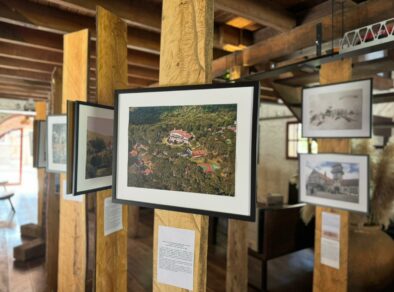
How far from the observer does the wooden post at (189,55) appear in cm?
94

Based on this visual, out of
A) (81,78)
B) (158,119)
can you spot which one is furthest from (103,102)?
(158,119)

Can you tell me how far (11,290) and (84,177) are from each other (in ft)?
8.78

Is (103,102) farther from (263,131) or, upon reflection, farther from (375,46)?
(263,131)

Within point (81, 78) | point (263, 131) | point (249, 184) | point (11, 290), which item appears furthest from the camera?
point (263, 131)

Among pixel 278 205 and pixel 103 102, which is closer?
pixel 103 102

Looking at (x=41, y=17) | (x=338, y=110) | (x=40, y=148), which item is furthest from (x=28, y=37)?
(x=338, y=110)

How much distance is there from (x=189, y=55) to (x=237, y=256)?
241 centimetres

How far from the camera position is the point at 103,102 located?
145cm

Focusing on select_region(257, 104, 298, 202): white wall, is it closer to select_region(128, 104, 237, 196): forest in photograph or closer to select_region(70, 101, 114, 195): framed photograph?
select_region(70, 101, 114, 195): framed photograph

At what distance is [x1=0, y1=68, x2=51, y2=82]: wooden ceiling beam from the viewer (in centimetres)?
404

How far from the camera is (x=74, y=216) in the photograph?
1.73 metres

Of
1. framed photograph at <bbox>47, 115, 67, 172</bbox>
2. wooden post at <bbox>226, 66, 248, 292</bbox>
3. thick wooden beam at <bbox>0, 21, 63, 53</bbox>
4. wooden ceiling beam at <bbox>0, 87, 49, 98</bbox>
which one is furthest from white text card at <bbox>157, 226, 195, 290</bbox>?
wooden ceiling beam at <bbox>0, 87, 49, 98</bbox>

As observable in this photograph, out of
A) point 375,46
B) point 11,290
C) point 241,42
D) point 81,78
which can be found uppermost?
point 241,42

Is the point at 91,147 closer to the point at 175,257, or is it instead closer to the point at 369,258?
the point at 175,257
